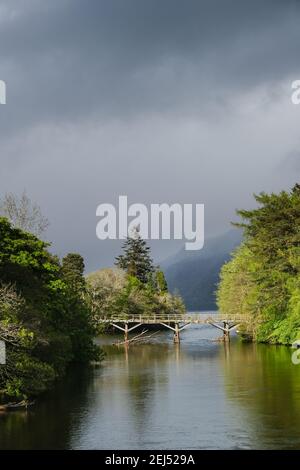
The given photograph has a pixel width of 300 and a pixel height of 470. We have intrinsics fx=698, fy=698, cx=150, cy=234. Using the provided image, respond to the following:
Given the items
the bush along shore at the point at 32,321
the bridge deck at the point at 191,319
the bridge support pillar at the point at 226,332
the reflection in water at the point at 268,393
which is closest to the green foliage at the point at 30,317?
the bush along shore at the point at 32,321

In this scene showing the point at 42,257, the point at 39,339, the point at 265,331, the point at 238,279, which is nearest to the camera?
the point at 39,339

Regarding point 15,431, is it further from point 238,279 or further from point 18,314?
point 238,279

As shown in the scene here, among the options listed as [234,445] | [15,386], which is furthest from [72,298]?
[234,445]

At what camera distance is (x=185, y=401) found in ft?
115

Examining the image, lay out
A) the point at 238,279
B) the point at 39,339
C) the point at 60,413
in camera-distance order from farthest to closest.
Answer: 1. the point at 238,279
2. the point at 39,339
3. the point at 60,413

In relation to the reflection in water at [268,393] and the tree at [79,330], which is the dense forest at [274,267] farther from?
the tree at [79,330]

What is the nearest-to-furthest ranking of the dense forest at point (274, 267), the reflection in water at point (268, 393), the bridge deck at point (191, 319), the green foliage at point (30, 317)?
the reflection in water at point (268, 393) < the green foliage at point (30, 317) < the dense forest at point (274, 267) < the bridge deck at point (191, 319)

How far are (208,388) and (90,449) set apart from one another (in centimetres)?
1476

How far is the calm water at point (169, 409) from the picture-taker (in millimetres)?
26469

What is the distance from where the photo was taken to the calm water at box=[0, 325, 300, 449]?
86.8ft

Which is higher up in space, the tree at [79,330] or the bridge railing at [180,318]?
the bridge railing at [180,318]

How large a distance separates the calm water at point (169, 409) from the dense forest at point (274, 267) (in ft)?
36.2

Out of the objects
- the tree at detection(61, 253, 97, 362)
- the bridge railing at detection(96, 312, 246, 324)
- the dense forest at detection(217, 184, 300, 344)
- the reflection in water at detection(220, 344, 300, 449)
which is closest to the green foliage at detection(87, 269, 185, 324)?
the bridge railing at detection(96, 312, 246, 324)

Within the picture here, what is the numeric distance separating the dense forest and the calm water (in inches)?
434
